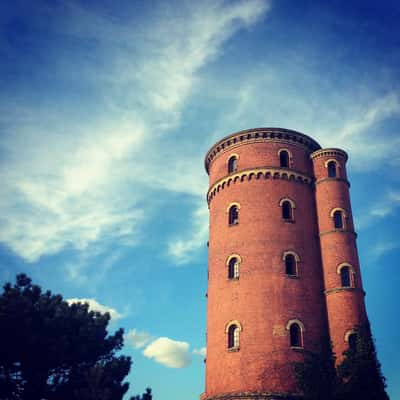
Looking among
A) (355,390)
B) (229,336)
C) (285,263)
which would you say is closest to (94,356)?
(229,336)

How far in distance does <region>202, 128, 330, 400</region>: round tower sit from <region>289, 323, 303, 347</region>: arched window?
0.06 m

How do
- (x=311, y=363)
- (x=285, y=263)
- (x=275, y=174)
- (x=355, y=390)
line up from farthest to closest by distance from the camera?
(x=275, y=174)
(x=285, y=263)
(x=311, y=363)
(x=355, y=390)

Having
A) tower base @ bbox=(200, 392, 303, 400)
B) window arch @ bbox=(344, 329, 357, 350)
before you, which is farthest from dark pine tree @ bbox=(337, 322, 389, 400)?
tower base @ bbox=(200, 392, 303, 400)

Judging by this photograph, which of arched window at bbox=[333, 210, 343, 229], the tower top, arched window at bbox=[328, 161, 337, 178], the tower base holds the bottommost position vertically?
the tower base

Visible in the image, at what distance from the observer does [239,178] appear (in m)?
32.8

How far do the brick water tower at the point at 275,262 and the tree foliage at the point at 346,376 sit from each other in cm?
214

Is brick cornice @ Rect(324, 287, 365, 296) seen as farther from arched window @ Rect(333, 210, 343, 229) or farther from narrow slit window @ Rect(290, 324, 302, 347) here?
arched window @ Rect(333, 210, 343, 229)

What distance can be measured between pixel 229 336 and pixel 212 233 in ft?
24.9

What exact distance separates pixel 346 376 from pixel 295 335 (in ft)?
14.6

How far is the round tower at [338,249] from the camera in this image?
28000mm

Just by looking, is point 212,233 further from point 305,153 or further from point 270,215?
point 305,153

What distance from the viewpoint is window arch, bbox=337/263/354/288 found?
29312 mm

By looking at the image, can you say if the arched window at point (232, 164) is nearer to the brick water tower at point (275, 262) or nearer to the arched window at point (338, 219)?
the brick water tower at point (275, 262)

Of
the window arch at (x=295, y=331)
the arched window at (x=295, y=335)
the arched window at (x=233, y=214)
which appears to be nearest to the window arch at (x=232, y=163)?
the arched window at (x=233, y=214)
